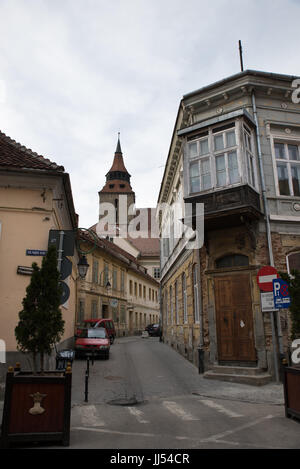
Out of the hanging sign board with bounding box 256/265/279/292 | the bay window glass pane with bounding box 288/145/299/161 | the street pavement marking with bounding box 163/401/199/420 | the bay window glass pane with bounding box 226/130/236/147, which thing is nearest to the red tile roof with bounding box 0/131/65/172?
the bay window glass pane with bounding box 226/130/236/147

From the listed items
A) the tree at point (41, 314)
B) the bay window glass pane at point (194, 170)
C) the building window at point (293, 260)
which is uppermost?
the bay window glass pane at point (194, 170)

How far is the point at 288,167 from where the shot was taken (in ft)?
42.5

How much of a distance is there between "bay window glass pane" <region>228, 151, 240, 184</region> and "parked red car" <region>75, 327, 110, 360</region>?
31.7 feet

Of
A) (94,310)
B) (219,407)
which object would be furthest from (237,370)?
(94,310)

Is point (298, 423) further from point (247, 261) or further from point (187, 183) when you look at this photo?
point (187, 183)

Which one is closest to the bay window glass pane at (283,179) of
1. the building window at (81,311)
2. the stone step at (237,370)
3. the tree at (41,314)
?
the stone step at (237,370)

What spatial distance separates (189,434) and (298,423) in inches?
83.0

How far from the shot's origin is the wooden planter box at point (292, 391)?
21.0ft

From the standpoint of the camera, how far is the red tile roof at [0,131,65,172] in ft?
32.2

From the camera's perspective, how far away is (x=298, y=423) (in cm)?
641

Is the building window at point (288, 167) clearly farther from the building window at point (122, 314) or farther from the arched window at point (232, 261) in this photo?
the building window at point (122, 314)

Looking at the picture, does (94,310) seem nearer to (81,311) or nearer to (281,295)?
(81,311)

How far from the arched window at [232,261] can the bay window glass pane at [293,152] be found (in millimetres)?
4259
